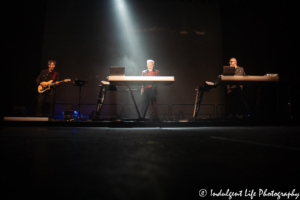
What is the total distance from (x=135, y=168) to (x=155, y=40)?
7030 mm

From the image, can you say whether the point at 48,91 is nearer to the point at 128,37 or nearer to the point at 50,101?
the point at 50,101

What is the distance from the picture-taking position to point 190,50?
7004 millimetres

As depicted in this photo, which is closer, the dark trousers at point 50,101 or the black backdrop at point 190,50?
the black backdrop at point 190,50

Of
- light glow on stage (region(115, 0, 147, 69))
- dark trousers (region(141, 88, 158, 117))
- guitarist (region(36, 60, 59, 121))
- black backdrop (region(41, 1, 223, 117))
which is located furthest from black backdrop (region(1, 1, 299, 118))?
dark trousers (region(141, 88, 158, 117))

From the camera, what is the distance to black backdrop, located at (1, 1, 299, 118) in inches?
147

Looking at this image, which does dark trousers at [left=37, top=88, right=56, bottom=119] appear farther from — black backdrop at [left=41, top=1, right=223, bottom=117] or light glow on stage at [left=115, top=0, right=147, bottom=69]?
light glow on stage at [left=115, top=0, right=147, bottom=69]

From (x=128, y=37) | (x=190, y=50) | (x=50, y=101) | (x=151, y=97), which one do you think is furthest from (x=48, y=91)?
(x=190, y=50)

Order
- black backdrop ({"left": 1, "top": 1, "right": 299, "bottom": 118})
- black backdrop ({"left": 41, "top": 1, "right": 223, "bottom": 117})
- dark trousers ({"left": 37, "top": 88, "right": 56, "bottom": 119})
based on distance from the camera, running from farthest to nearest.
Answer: black backdrop ({"left": 41, "top": 1, "right": 223, "bottom": 117}) → dark trousers ({"left": 37, "top": 88, "right": 56, "bottom": 119}) → black backdrop ({"left": 1, "top": 1, "right": 299, "bottom": 118})

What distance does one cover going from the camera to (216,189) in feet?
0.99

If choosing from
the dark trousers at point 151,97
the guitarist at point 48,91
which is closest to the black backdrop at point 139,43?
the guitarist at point 48,91

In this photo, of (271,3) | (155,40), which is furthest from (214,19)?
(271,3)

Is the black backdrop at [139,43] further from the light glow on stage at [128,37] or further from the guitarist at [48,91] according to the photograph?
the guitarist at [48,91]

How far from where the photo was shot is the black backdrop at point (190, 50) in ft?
12.3

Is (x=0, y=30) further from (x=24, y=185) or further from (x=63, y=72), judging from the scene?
(x=24, y=185)
